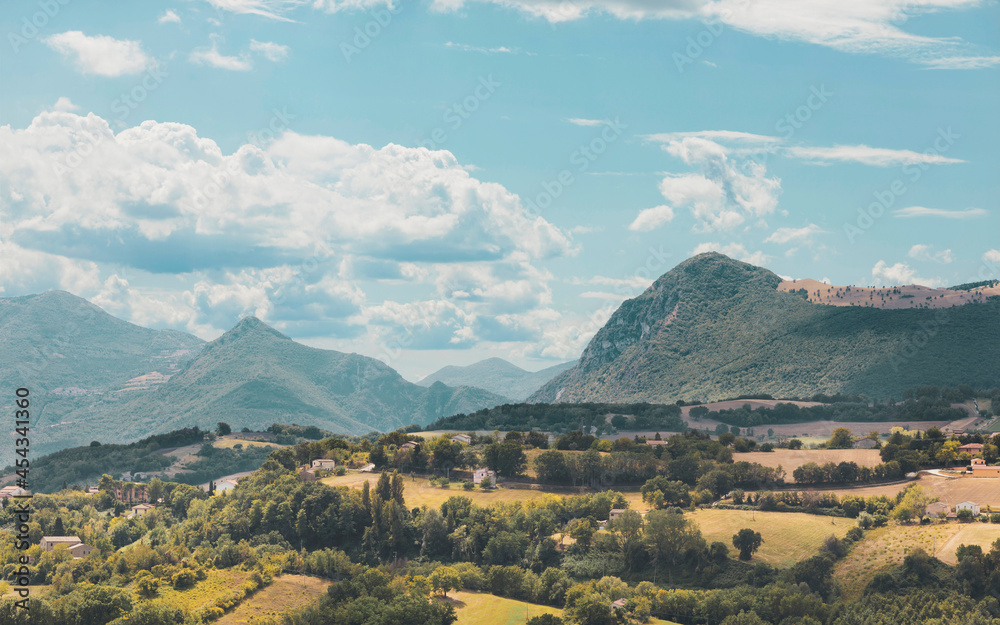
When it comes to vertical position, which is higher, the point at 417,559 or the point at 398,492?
the point at 398,492

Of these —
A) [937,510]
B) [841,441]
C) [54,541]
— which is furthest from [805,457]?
[54,541]

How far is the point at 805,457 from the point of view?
132 metres

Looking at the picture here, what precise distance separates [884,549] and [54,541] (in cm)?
9835

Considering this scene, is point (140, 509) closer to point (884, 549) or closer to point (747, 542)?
point (747, 542)

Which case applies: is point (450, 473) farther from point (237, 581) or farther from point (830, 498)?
point (830, 498)

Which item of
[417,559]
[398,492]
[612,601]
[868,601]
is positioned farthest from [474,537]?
[868,601]

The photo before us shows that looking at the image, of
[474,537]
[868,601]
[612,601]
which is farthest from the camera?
[474,537]

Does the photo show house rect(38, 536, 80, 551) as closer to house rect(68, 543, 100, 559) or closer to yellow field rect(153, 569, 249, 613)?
house rect(68, 543, 100, 559)

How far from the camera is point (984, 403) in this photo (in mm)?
197875

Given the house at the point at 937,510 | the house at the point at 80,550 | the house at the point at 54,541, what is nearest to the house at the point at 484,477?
the house at the point at 80,550

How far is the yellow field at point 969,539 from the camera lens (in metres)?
81.7

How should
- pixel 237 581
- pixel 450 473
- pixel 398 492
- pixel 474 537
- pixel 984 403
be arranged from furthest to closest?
pixel 984 403, pixel 450 473, pixel 398 492, pixel 474 537, pixel 237 581

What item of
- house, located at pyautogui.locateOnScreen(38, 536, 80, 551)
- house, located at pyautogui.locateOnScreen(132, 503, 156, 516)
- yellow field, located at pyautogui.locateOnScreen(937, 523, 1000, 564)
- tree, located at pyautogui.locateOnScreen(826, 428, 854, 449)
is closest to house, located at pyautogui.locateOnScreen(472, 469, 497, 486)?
house, located at pyautogui.locateOnScreen(132, 503, 156, 516)

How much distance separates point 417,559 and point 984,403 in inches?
6122
